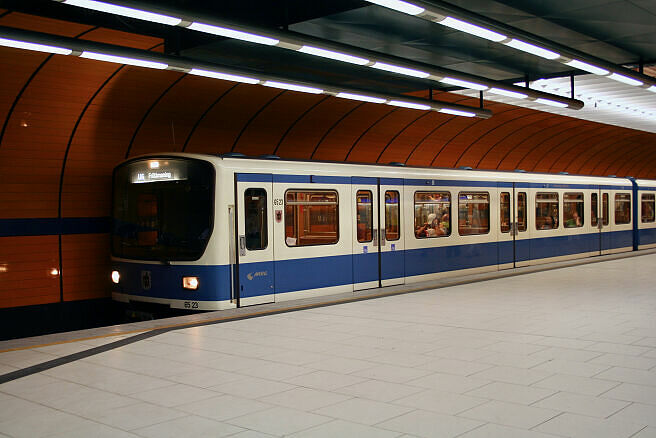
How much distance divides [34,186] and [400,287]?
7025mm

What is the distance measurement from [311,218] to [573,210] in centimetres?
1039

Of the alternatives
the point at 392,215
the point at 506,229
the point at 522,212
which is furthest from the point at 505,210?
the point at 392,215

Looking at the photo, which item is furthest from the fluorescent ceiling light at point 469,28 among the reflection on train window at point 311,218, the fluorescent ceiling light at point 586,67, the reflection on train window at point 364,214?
the reflection on train window at point 364,214

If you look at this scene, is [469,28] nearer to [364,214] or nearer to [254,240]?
[254,240]

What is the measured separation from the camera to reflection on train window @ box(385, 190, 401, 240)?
12.7 m

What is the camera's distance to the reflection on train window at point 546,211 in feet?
55.9

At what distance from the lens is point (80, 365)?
6.95 metres

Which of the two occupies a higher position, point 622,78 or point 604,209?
point 622,78

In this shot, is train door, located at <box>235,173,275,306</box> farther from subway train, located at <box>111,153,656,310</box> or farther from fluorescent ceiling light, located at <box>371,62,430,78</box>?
fluorescent ceiling light, located at <box>371,62,430,78</box>

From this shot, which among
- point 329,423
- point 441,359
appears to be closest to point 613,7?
point 441,359

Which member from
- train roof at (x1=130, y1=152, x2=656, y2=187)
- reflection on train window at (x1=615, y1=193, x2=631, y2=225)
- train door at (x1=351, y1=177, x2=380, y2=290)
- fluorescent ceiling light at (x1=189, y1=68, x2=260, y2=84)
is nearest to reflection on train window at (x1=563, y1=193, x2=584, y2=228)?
train roof at (x1=130, y1=152, x2=656, y2=187)

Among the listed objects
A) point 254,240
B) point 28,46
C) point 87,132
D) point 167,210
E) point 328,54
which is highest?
point 328,54

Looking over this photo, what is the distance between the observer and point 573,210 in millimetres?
18531

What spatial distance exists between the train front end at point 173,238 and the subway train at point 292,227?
0.02 metres
